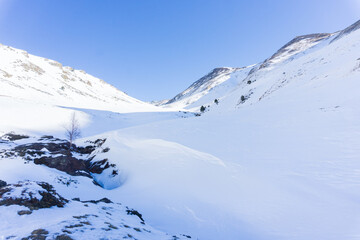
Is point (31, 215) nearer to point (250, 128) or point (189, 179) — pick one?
point (189, 179)

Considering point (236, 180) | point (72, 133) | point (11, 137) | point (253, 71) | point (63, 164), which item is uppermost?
point (253, 71)

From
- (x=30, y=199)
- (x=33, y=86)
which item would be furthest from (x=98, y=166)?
(x=33, y=86)

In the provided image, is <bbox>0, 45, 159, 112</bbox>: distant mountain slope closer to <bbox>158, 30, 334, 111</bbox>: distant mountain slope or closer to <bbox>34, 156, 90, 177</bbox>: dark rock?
<bbox>34, 156, 90, 177</bbox>: dark rock

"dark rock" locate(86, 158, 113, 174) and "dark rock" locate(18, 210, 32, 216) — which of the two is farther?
"dark rock" locate(86, 158, 113, 174)

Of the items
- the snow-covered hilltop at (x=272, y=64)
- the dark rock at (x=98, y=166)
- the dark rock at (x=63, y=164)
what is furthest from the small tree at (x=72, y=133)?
the snow-covered hilltop at (x=272, y=64)

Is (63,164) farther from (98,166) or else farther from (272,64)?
(272,64)

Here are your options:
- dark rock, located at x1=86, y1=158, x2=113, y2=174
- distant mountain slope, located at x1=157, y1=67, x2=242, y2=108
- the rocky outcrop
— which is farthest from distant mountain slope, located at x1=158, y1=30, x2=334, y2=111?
the rocky outcrop

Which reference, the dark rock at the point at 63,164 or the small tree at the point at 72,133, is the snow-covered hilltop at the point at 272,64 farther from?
the dark rock at the point at 63,164

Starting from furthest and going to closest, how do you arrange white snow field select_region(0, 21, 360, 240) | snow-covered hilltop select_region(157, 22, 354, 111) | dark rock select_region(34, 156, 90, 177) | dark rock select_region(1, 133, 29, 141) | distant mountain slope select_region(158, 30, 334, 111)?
distant mountain slope select_region(158, 30, 334, 111) < snow-covered hilltop select_region(157, 22, 354, 111) < dark rock select_region(1, 133, 29, 141) < dark rock select_region(34, 156, 90, 177) < white snow field select_region(0, 21, 360, 240)

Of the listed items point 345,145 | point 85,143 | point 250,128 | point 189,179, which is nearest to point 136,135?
point 85,143

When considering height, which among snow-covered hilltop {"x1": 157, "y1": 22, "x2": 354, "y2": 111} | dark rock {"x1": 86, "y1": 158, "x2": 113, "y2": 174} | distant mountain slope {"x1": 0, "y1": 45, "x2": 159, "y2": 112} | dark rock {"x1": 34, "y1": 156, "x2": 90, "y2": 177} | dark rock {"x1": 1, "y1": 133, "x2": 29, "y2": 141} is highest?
snow-covered hilltop {"x1": 157, "y1": 22, "x2": 354, "y2": 111}

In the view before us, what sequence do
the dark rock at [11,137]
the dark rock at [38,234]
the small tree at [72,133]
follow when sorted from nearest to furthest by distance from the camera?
1. the dark rock at [38,234]
2. the small tree at [72,133]
3. the dark rock at [11,137]

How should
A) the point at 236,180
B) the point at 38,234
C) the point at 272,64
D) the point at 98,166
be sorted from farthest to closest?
the point at 272,64, the point at 98,166, the point at 236,180, the point at 38,234

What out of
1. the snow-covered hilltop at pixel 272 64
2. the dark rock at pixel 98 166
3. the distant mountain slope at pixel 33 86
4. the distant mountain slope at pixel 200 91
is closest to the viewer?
the dark rock at pixel 98 166
